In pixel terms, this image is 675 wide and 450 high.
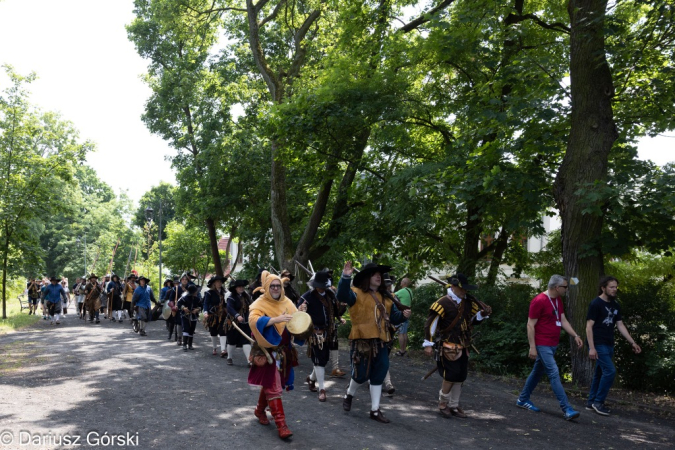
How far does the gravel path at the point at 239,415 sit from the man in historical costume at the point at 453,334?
15.6 inches

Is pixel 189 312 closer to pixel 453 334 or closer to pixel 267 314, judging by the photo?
pixel 267 314

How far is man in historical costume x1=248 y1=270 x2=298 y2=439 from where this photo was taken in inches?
275

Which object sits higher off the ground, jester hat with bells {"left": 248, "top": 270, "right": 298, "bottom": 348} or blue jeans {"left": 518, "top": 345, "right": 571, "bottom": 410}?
jester hat with bells {"left": 248, "top": 270, "right": 298, "bottom": 348}

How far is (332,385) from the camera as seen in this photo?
34.1ft

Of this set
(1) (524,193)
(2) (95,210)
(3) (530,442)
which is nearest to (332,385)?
(3) (530,442)

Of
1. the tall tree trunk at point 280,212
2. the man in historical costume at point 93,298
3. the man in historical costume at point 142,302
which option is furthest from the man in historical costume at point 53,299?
the tall tree trunk at point 280,212

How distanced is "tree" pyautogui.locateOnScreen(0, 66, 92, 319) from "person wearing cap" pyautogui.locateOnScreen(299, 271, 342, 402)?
1909 cm

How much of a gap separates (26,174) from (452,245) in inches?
701

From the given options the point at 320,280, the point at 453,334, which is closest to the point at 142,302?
the point at 320,280

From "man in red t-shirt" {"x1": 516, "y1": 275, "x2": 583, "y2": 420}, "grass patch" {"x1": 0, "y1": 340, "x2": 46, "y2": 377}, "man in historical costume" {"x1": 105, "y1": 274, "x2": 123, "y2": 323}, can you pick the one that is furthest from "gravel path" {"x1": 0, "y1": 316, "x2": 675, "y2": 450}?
"man in historical costume" {"x1": 105, "y1": 274, "x2": 123, "y2": 323}

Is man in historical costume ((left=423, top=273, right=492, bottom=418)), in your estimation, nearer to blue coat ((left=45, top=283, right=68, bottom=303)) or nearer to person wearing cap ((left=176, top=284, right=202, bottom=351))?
person wearing cap ((left=176, top=284, right=202, bottom=351))

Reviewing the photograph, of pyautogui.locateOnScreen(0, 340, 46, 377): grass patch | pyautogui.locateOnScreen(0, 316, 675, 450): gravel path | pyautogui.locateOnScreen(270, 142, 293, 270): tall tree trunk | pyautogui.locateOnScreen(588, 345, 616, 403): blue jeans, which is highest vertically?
pyautogui.locateOnScreen(270, 142, 293, 270): tall tree trunk

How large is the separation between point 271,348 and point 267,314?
40 centimetres

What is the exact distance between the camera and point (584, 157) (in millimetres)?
10641
